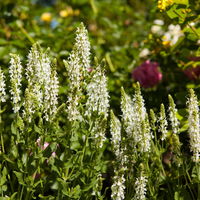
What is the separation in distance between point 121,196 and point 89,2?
9.30 ft

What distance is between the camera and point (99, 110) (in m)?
1.57

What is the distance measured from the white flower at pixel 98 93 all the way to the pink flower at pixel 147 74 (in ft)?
3.73

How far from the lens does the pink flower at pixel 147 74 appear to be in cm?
267

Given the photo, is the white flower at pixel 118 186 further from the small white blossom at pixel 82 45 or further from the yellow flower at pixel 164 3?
the yellow flower at pixel 164 3

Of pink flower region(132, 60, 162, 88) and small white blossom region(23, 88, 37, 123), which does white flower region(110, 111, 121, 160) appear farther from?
pink flower region(132, 60, 162, 88)

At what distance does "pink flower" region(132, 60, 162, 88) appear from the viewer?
8.75 ft

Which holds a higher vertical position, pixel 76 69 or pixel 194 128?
pixel 76 69

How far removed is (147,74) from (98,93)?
1192mm

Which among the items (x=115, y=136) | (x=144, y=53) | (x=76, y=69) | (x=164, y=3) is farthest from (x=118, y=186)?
(x=144, y=53)

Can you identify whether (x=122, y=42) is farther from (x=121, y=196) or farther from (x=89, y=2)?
(x=121, y=196)

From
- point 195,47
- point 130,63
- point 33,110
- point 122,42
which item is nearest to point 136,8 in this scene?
point 122,42

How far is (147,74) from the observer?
8.75 feet

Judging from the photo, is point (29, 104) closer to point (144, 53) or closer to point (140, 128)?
point (140, 128)

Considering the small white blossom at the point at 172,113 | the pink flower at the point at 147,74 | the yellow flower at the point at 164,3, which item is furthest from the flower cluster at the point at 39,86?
the pink flower at the point at 147,74
